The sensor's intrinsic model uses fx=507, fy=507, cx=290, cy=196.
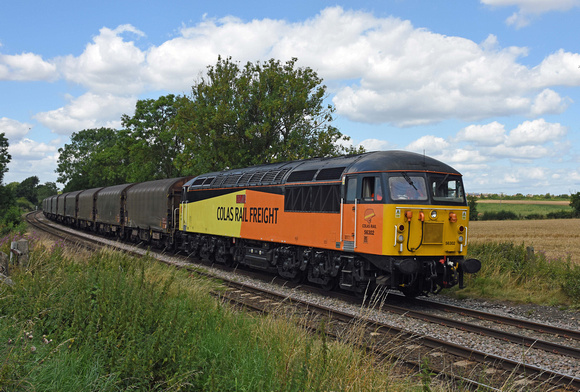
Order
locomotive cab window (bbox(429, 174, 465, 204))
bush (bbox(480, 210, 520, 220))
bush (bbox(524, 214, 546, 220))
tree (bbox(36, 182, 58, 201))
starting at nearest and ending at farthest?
locomotive cab window (bbox(429, 174, 465, 204))
bush (bbox(524, 214, 546, 220))
bush (bbox(480, 210, 520, 220))
tree (bbox(36, 182, 58, 201))

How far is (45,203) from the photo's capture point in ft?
214

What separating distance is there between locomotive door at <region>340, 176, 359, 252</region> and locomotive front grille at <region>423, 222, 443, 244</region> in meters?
1.64

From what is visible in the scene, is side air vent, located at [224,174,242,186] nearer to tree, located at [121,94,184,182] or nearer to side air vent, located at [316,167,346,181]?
side air vent, located at [316,167,346,181]

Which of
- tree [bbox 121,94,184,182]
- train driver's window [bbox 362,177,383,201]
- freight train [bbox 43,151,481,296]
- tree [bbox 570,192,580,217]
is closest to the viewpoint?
freight train [bbox 43,151,481,296]

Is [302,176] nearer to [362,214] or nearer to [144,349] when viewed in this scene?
[362,214]

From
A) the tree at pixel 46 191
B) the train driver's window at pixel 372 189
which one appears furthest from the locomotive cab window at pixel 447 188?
the tree at pixel 46 191

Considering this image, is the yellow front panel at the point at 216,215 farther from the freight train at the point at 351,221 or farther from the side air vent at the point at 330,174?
the side air vent at the point at 330,174

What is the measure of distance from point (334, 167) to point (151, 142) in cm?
4408

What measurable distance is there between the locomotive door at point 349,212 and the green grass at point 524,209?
63542 millimetres

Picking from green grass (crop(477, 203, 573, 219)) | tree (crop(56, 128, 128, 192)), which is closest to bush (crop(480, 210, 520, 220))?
green grass (crop(477, 203, 573, 219))

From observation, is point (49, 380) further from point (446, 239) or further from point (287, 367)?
point (446, 239)

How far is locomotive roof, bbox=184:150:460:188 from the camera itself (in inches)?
472

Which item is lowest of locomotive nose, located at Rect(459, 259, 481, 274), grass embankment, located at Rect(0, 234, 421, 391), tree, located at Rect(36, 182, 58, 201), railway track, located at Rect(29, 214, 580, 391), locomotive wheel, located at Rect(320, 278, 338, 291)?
railway track, located at Rect(29, 214, 580, 391)

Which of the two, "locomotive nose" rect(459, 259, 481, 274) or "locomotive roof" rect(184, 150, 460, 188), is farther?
"locomotive roof" rect(184, 150, 460, 188)
